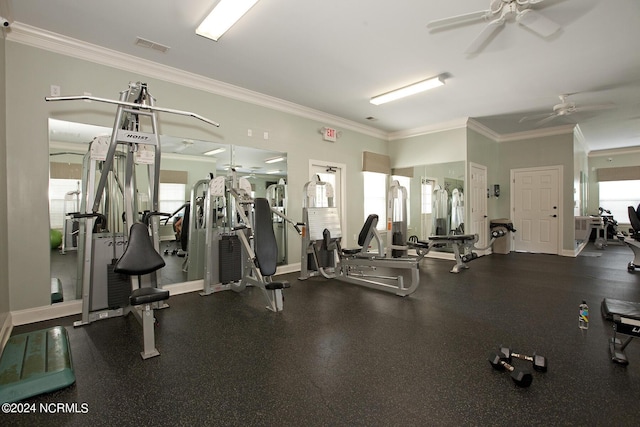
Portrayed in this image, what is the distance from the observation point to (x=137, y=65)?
3.48m

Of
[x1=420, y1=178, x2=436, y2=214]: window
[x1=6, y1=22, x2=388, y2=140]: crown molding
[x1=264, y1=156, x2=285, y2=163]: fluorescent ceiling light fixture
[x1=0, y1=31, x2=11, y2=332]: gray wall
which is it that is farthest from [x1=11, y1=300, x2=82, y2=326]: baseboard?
[x1=420, y1=178, x2=436, y2=214]: window

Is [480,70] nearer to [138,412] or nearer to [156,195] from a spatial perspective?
[156,195]

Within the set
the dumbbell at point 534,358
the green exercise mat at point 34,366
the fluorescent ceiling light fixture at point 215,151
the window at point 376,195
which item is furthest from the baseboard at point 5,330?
the window at point 376,195

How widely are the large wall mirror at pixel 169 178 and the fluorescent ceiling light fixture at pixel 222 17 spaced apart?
55.2 inches

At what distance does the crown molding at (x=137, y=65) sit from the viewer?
2.87 meters

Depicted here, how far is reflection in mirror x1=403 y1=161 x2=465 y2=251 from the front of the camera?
6.18 m

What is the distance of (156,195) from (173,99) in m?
1.60

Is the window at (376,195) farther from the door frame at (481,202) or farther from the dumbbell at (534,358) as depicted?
the dumbbell at (534,358)

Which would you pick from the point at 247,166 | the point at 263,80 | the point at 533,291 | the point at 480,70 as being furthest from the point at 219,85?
the point at 533,291

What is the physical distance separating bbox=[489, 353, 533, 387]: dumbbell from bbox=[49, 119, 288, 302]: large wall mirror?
10.1 ft

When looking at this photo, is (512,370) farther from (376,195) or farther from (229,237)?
(376,195)

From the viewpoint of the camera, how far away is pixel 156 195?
2.85m

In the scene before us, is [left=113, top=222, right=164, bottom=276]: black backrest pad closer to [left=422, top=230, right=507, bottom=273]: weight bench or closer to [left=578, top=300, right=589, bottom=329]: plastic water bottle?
[left=578, top=300, right=589, bottom=329]: plastic water bottle

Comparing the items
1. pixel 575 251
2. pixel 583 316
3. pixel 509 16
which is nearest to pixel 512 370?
pixel 583 316
